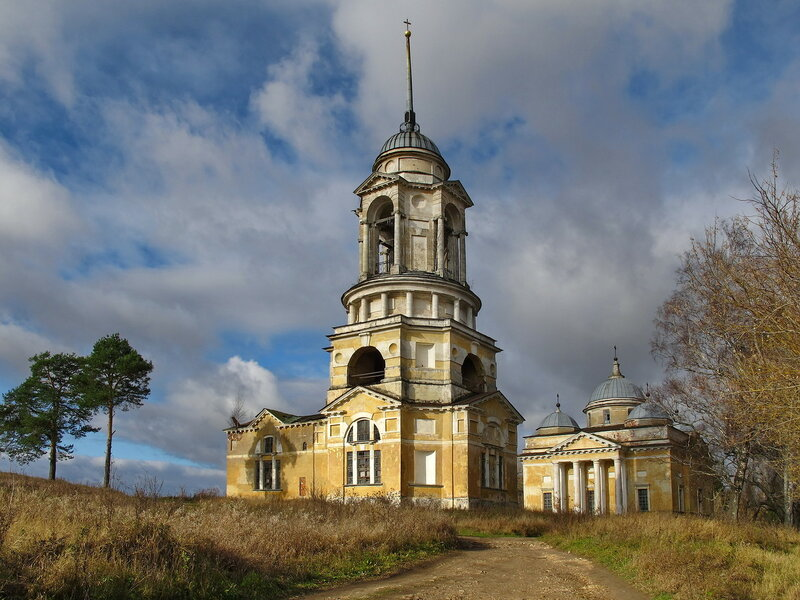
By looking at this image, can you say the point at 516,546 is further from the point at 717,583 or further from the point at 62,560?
the point at 62,560

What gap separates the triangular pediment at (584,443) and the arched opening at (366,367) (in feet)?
47.6

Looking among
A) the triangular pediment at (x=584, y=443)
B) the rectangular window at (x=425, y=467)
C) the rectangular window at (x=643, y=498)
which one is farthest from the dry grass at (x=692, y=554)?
the triangular pediment at (x=584, y=443)

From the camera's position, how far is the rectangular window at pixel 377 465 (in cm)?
3825

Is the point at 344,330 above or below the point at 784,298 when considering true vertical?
above

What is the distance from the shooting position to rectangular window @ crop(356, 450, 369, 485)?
38812 mm

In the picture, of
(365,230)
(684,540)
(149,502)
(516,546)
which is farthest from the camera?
(365,230)

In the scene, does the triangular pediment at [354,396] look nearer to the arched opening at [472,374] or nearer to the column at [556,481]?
the arched opening at [472,374]

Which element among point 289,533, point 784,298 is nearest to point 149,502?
point 289,533

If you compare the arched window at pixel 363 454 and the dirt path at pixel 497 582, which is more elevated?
the arched window at pixel 363 454

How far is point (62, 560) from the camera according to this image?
9875 millimetres

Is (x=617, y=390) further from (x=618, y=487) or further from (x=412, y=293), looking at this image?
(x=412, y=293)

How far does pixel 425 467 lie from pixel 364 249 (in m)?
14.0

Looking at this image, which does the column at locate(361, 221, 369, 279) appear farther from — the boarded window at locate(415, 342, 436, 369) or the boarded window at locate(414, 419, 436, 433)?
the boarded window at locate(414, 419, 436, 433)

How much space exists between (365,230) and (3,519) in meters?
35.6
